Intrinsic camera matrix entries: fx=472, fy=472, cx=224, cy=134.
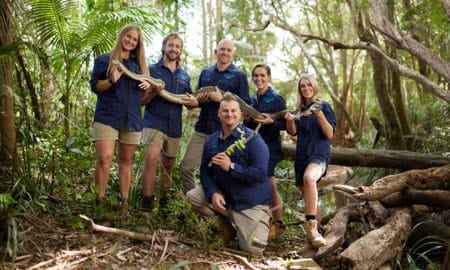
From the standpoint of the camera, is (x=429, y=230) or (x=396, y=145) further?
(x=396, y=145)

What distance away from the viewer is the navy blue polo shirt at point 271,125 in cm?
611

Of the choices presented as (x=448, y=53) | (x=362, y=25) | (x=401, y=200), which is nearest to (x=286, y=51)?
(x=448, y=53)

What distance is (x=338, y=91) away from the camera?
2178 cm

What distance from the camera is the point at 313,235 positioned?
514 cm

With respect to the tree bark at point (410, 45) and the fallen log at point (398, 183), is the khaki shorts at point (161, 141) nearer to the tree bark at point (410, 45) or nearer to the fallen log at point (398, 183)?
the fallen log at point (398, 183)

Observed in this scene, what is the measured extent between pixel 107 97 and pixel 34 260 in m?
1.94

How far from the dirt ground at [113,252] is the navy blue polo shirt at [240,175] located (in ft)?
1.87

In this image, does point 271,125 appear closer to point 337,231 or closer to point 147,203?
point 337,231

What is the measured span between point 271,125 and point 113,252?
2.70 meters

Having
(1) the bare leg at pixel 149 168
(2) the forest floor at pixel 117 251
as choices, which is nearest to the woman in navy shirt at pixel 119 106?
(1) the bare leg at pixel 149 168

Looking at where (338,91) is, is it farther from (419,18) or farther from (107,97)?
(107,97)

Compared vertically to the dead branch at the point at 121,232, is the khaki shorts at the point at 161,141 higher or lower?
higher

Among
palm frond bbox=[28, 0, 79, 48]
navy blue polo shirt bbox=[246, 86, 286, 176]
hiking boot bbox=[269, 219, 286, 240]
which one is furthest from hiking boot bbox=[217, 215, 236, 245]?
palm frond bbox=[28, 0, 79, 48]

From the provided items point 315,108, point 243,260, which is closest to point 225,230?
point 243,260
